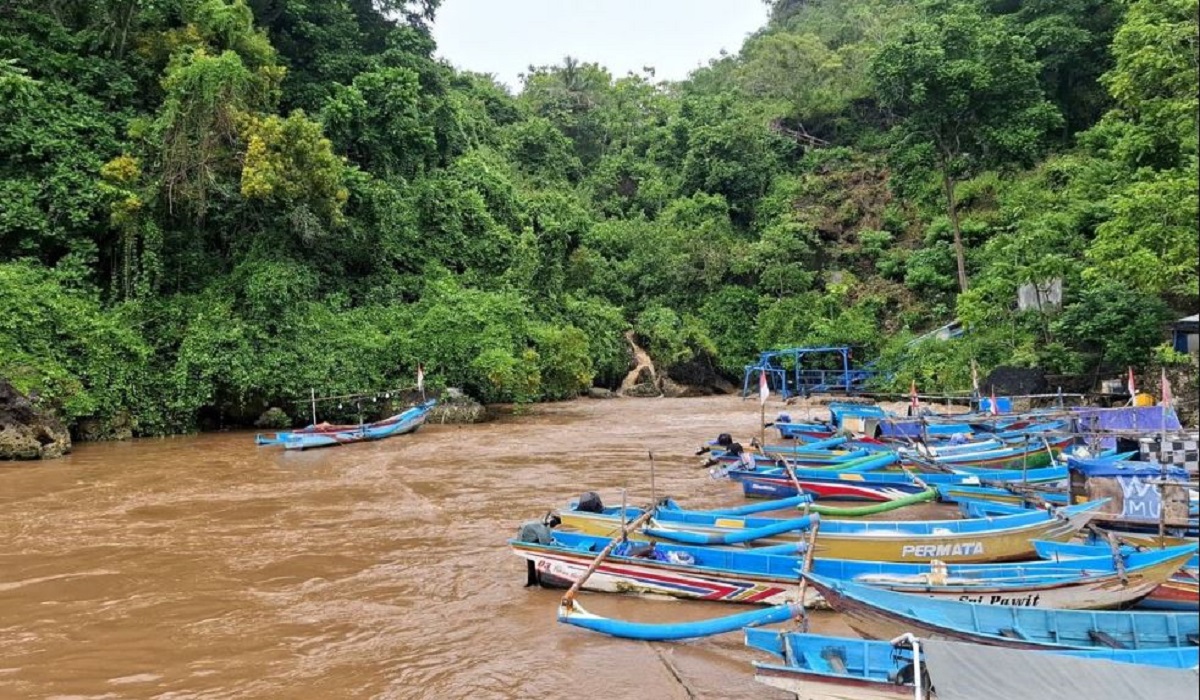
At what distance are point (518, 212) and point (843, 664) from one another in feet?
104

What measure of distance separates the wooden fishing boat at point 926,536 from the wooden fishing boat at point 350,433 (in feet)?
46.6

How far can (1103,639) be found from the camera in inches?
204

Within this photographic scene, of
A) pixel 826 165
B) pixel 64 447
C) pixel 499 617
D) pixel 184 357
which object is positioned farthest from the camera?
pixel 826 165

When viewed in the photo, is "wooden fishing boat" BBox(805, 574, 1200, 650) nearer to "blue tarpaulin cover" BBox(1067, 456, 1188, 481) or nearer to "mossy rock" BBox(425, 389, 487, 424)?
"blue tarpaulin cover" BBox(1067, 456, 1188, 481)

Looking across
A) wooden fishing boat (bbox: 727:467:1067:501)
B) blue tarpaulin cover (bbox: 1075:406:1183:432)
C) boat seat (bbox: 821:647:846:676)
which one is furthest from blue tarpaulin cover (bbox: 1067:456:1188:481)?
boat seat (bbox: 821:647:846:676)

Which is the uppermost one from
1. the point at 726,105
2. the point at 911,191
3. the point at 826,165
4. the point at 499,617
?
the point at 726,105

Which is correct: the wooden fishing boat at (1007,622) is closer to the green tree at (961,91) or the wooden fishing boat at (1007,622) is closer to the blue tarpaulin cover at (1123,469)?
the blue tarpaulin cover at (1123,469)

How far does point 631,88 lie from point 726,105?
1534 centimetres

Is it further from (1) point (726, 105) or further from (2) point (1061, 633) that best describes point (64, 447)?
(1) point (726, 105)

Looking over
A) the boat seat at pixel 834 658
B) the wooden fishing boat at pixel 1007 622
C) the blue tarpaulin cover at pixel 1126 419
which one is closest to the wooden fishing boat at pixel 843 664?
the boat seat at pixel 834 658

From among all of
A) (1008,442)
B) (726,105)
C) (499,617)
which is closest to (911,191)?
(726,105)

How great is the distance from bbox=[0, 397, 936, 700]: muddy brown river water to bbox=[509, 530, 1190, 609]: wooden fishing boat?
243 mm

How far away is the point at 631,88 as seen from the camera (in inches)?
2361

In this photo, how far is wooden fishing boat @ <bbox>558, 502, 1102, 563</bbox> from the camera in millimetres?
7984
